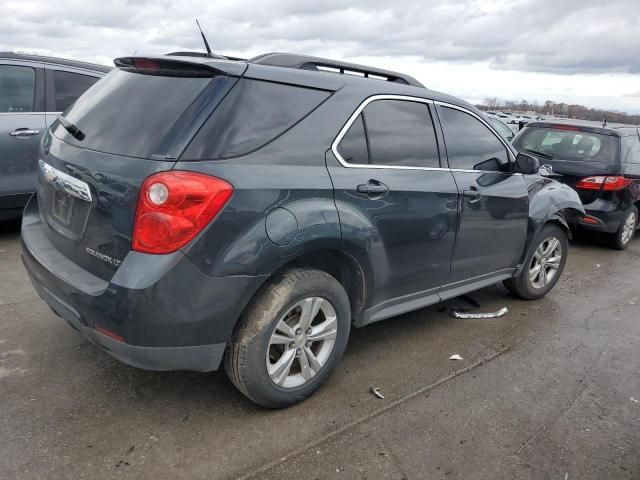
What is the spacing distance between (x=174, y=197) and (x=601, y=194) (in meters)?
5.87

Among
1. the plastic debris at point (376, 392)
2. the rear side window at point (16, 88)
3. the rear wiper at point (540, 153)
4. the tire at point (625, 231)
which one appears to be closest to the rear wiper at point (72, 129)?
the plastic debris at point (376, 392)

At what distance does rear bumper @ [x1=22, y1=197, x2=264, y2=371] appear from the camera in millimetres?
2285

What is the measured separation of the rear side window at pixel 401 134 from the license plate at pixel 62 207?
5.28 ft

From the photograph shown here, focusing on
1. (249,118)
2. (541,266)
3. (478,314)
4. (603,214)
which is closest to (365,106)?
(249,118)

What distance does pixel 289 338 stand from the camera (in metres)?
2.75

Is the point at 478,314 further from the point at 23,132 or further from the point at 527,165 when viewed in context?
the point at 23,132

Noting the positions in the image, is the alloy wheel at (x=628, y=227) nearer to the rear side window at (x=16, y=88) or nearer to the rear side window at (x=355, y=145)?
the rear side window at (x=355, y=145)

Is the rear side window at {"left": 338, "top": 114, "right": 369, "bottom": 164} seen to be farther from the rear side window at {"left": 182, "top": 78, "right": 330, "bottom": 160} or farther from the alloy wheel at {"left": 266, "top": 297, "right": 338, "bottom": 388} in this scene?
the alloy wheel at {"left": 266, "top": 297, "right": 338, "bottom": 388}

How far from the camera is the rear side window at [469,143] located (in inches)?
142

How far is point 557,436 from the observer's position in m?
2.79

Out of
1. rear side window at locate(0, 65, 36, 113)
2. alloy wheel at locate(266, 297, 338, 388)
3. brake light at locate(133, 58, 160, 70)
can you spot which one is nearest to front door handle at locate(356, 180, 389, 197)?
alloy wheel at locate(266, 297, 338, 388)

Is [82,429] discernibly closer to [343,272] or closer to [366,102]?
[343,272]

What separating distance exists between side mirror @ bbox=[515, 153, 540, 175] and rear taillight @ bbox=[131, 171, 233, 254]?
8.87 ft

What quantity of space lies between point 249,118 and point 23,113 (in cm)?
377
